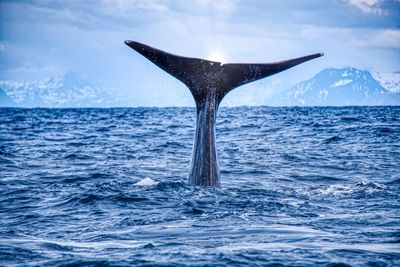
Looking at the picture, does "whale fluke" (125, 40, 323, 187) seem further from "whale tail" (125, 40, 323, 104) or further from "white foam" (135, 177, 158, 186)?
"white foam" (135, 177, 158, 186)

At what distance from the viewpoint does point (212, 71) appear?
8547 millimetres

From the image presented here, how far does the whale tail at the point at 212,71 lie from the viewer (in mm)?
8062

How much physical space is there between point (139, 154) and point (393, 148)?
7.53m

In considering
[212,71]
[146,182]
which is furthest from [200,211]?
[146,182]

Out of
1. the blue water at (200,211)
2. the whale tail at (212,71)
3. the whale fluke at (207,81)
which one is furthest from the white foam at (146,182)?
the whale tail at (212,71)

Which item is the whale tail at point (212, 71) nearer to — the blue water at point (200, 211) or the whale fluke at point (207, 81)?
the whale fluke at point (207, 81)

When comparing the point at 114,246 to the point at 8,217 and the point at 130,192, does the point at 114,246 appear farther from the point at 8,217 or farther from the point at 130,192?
the point at 130,192

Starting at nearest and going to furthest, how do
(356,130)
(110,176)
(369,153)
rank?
1. (110,176)
2. (369,153)
3. (356,130)

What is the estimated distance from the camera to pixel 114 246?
5180 mm

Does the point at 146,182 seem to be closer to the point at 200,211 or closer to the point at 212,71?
the point at 212,71

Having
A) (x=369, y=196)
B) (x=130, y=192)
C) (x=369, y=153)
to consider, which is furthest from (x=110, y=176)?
(x=369, y=153)

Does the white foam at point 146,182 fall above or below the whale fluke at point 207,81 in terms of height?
below

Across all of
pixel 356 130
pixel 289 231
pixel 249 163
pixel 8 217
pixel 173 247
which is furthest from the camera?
pixel 356 130

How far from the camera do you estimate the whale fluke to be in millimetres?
8039
